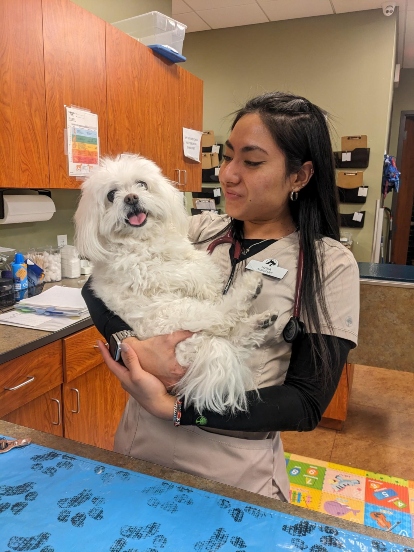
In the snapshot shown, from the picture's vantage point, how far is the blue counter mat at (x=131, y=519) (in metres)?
0.62

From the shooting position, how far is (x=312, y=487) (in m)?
2.29

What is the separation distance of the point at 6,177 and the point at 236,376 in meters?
1.43

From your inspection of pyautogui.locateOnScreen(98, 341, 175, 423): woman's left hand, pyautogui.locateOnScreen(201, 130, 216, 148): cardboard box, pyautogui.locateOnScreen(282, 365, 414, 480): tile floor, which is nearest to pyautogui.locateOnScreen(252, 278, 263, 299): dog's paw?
pyautogui.locateOnScreen(98, 341, 175, 423): woman's left hand

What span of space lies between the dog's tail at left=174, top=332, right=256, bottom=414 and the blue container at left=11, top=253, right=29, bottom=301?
1447 millimetres

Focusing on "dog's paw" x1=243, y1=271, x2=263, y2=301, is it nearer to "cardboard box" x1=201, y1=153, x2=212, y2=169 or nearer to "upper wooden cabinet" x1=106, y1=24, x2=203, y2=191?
"upper wooden cabinet" x1=106, y1=24, x2=203, y2=191

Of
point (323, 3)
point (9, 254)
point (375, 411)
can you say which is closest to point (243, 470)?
point (9, 254)

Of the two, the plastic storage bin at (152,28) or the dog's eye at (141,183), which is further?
the plastic storage bin at (152,28)

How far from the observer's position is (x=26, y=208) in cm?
224

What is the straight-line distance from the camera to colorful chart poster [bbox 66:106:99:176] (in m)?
2.16

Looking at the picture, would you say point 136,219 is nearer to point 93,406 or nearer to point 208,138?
point 93,406

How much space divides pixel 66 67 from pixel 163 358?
5.67 ft

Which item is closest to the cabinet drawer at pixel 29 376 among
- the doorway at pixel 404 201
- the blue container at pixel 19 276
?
the blue container at pixel 19 276

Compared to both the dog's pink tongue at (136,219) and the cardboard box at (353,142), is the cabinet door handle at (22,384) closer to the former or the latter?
the dog's pink tongue at (136,219)

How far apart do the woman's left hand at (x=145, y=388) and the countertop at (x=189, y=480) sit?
0.12 metres
